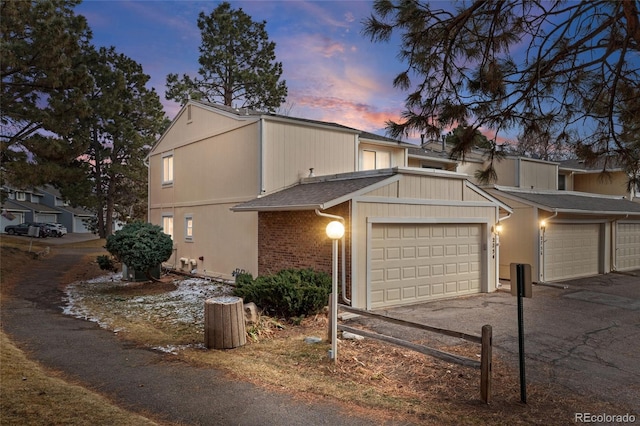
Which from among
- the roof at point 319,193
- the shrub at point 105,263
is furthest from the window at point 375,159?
the shrub at point 105,263

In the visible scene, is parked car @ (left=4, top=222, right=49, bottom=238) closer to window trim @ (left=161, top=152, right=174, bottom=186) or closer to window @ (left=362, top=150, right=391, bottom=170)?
window trim @ (left=161, top=152, right=174, bottom=186)

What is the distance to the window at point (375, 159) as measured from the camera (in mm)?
17422

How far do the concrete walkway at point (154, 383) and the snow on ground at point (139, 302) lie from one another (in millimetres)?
769

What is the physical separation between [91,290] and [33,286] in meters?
2.78

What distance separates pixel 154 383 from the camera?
18.9 feet

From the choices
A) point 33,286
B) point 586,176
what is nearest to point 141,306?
point 33,286

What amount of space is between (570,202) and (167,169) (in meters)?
18.4

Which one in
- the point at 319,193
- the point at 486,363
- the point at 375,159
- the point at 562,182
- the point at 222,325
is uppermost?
the point at 375,159

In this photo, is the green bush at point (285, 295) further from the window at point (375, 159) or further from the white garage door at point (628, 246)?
the white garage door at point (628, 246)

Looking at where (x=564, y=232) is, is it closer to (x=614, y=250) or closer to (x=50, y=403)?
(x=614, y=250)

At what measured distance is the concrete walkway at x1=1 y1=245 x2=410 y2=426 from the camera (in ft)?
15.6

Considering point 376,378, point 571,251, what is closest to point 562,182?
point 571,251
